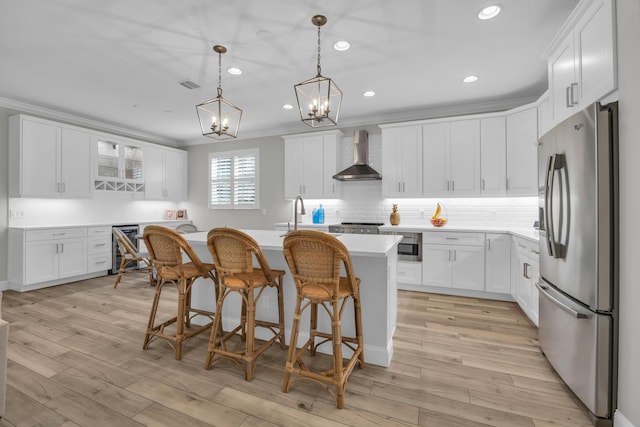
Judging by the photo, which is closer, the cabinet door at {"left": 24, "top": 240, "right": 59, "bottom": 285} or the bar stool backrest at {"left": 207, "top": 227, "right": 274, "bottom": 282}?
the bar stool backrest at {"left": 207, "top": 227, "right": 274, "bottom": 282}

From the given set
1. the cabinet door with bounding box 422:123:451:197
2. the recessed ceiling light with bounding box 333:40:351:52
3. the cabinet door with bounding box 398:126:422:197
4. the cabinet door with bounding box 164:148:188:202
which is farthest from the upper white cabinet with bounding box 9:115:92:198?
the cabinet door with bounding box 422:123:451:197

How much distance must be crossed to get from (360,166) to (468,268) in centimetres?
216

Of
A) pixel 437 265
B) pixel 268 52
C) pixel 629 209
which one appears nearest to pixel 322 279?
pixel 629 209

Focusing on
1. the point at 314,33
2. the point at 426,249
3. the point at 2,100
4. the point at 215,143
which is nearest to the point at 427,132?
the point at 426,249

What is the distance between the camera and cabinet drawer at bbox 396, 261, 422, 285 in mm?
4383

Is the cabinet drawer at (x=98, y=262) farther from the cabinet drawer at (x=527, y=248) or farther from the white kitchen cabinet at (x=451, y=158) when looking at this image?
the cabinet drawer at (x=527, y=248)

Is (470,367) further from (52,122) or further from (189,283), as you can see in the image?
(52,122)

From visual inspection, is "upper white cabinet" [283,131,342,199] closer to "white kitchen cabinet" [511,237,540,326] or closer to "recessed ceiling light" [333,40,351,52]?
"recessed ceiling light" [333,40,351,52]

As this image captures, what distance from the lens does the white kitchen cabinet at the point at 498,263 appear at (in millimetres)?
3898

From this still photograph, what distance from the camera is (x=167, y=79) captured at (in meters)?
3.72

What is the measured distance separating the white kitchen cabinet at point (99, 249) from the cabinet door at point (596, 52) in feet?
20.7

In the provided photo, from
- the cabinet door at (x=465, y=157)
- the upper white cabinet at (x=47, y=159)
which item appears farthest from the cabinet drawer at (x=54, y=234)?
the cabinet door at (x=465, y=157)

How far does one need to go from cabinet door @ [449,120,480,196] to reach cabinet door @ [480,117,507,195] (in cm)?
6

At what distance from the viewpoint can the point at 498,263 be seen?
3.96m
